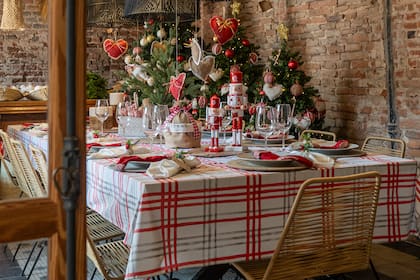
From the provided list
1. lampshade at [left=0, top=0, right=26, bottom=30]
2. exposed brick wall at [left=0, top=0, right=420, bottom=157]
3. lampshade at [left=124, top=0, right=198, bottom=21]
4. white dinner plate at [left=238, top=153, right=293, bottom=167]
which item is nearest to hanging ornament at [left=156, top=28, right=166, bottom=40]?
exposed brick wall at [left=0, top=0, right=420, bottom=157]

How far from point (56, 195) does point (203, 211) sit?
1023mm

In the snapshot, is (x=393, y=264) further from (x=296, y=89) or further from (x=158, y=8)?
(x=158, y=8)

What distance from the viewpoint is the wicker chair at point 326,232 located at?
247 centimetres

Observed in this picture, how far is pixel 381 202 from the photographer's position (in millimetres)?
2883

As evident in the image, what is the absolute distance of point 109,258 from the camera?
282 centimetres

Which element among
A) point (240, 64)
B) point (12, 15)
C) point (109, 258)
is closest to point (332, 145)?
point (109, 258)

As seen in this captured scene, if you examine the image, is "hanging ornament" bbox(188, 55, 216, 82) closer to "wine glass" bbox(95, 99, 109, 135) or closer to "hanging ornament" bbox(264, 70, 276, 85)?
"wine glass" bbox(95, 99, 109, 135)

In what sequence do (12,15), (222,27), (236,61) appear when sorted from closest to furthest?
(12,15) → (222,27) → (236,61)

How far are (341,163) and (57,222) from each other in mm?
1642

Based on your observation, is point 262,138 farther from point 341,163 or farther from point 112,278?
point 112,278

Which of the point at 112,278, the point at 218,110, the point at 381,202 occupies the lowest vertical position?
the point at 112,278

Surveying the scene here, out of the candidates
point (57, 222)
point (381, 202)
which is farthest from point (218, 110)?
point (57, 222)

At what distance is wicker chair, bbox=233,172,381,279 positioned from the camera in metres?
2.47

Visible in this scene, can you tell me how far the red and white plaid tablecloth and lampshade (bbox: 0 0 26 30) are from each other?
790 mm
